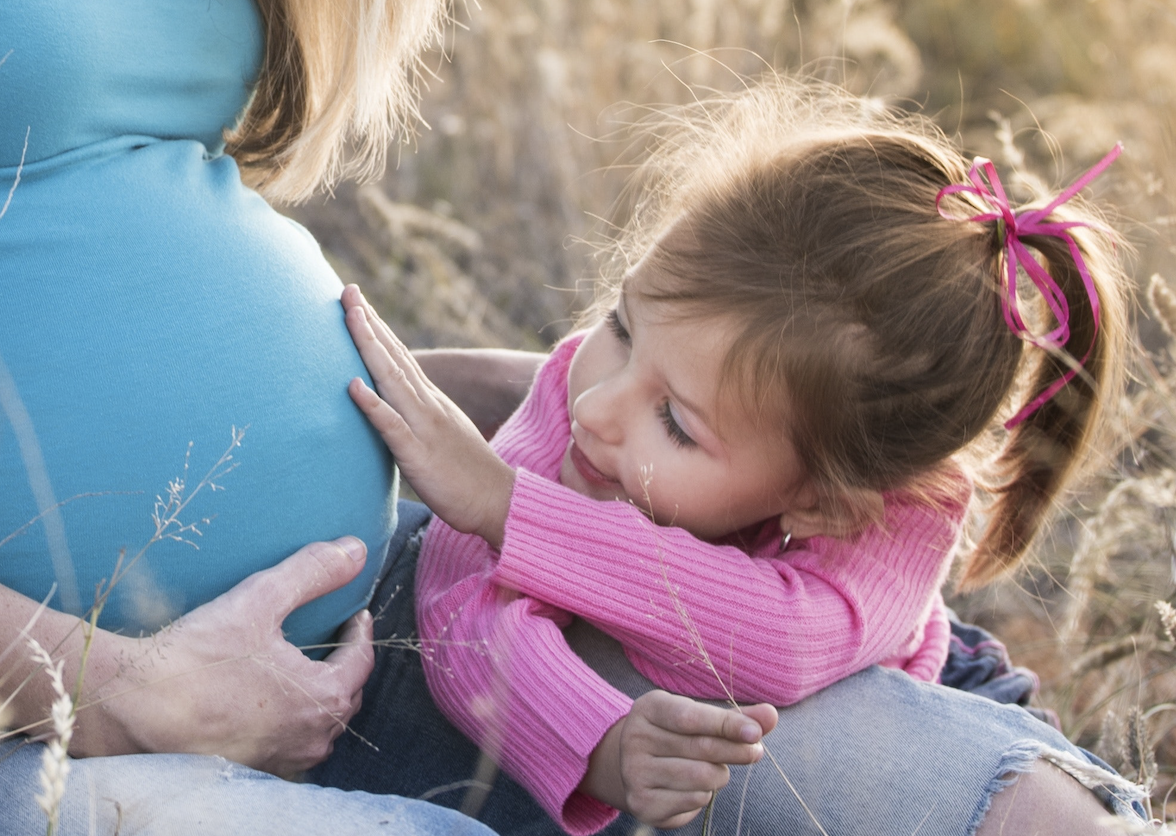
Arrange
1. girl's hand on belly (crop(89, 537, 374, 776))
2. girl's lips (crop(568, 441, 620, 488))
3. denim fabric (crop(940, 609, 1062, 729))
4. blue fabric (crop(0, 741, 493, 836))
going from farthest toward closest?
denim fabric (crop(940, 609, 1062, 729)) < girl's lips (crop(568, 441, 620, 488)) < girl's hand on belly (crop(89, 537, 374, 776)) < blue fabric (crop(0, 741, 493, 836))

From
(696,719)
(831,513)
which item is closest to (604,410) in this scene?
(831,513)

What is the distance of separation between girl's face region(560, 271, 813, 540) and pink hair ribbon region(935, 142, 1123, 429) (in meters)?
0.41

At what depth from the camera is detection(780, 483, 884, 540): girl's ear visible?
172 cm

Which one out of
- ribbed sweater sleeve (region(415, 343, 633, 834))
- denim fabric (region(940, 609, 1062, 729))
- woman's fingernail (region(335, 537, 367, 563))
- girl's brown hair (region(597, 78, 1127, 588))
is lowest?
denim fabric (region(940, 609, 1062, 729))

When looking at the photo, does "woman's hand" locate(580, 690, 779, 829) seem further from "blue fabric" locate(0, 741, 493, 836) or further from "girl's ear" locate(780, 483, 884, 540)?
"girl's ear" locate(780, 483, 884, 540)

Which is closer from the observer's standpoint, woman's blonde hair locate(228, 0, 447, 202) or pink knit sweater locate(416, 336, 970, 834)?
pink knit sweater locate(416, 336, 970, 834)

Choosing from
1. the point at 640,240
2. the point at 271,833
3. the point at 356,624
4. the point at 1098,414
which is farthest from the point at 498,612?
the point at 1098,414

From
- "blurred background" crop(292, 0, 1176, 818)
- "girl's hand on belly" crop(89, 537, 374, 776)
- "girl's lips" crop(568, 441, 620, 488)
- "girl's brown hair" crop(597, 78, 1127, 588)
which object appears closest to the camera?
"girl's hand on belly" crop(89, 537, 374, 776)

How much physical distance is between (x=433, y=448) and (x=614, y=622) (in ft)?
1.26

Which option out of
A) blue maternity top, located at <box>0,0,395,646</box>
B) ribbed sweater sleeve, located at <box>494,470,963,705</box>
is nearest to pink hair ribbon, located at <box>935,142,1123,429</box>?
ribbed sweater sleeve, located at <box>494,470,963,705</box>

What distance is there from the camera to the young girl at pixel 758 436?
1.61 m

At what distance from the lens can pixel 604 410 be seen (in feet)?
5.53

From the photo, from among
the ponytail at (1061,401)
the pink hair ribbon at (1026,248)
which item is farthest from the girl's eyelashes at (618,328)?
the ponytail at (1061,401)

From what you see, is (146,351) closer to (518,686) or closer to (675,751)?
(518,686)
